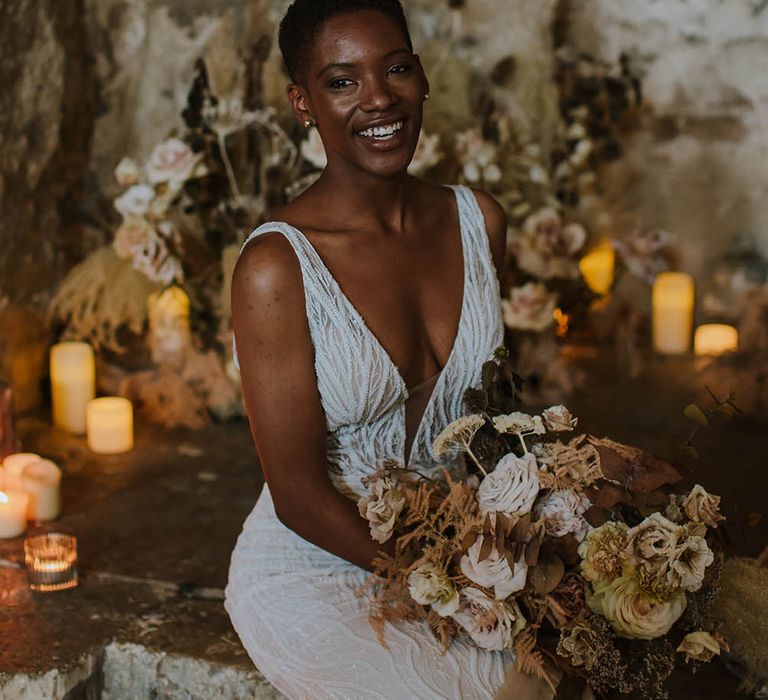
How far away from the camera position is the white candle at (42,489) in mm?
3369

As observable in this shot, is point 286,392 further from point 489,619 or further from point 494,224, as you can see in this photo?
point 494,224

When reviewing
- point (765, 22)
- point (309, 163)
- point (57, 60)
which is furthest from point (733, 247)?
point (57, 60)

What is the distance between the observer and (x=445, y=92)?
14.4 feet

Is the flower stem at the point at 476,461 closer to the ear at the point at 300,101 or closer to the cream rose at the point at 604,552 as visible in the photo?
the cream rose at the point at 604,552

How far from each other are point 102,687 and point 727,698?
133 cm

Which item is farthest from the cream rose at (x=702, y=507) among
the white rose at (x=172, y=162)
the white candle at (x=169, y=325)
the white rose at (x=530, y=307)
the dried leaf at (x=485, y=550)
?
the white candle at (x=169, y=325)

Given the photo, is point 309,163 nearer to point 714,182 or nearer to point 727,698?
point 714,182

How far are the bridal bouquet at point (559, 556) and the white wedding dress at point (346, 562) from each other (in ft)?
0.21

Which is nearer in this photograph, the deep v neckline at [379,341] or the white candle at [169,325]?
the deep v neckline at [379,341]

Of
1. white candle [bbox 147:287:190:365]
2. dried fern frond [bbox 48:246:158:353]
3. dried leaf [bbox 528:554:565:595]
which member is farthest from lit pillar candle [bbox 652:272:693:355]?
dried leaf [bbox 528:554:565:595]

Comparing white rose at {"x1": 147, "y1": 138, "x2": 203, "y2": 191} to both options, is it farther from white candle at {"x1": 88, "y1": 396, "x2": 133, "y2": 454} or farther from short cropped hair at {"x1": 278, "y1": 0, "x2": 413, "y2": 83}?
short cropped hair at {"x1": 278, "y1": 0, "x2": 413, "y2": 83}

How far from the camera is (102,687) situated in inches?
102

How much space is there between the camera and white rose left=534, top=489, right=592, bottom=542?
6.28 feet

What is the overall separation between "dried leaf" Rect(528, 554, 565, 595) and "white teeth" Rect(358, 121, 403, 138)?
838 millimetres
